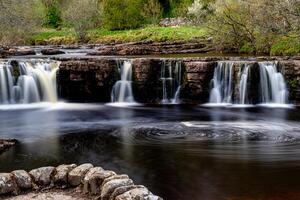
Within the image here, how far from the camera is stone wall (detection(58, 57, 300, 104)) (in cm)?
2559

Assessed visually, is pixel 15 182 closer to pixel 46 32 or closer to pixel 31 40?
pixel 31 40

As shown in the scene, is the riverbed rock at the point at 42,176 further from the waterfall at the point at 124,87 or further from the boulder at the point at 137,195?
the waterfall at the point at 124,87

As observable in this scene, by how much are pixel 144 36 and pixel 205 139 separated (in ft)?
115

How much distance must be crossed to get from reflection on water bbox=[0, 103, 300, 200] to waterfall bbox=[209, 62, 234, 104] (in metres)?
1.81

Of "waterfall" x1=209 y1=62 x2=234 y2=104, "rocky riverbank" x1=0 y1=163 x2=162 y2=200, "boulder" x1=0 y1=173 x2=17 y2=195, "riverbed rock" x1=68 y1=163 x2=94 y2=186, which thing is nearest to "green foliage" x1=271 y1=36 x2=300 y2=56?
"waterfall" x1=209 y1=62 x2=234 y2=104

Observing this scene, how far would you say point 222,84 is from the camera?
25516 millimetres

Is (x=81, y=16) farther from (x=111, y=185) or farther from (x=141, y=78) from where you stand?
(x=111, y=185)

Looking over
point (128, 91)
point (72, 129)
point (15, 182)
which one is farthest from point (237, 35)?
point (15, 182)

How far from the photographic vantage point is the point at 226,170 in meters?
12.8

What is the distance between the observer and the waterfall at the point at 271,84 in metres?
24.7

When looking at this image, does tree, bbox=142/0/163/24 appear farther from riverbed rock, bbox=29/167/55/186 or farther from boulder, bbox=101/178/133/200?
boulder, bbox=101/178/133/200

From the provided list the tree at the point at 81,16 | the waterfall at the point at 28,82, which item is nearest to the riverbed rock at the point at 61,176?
the waterfall at the point at 28,82

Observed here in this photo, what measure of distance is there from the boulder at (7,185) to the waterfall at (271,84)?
56.8ft

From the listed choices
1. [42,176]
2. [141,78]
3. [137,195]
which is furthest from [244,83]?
[137,195]
